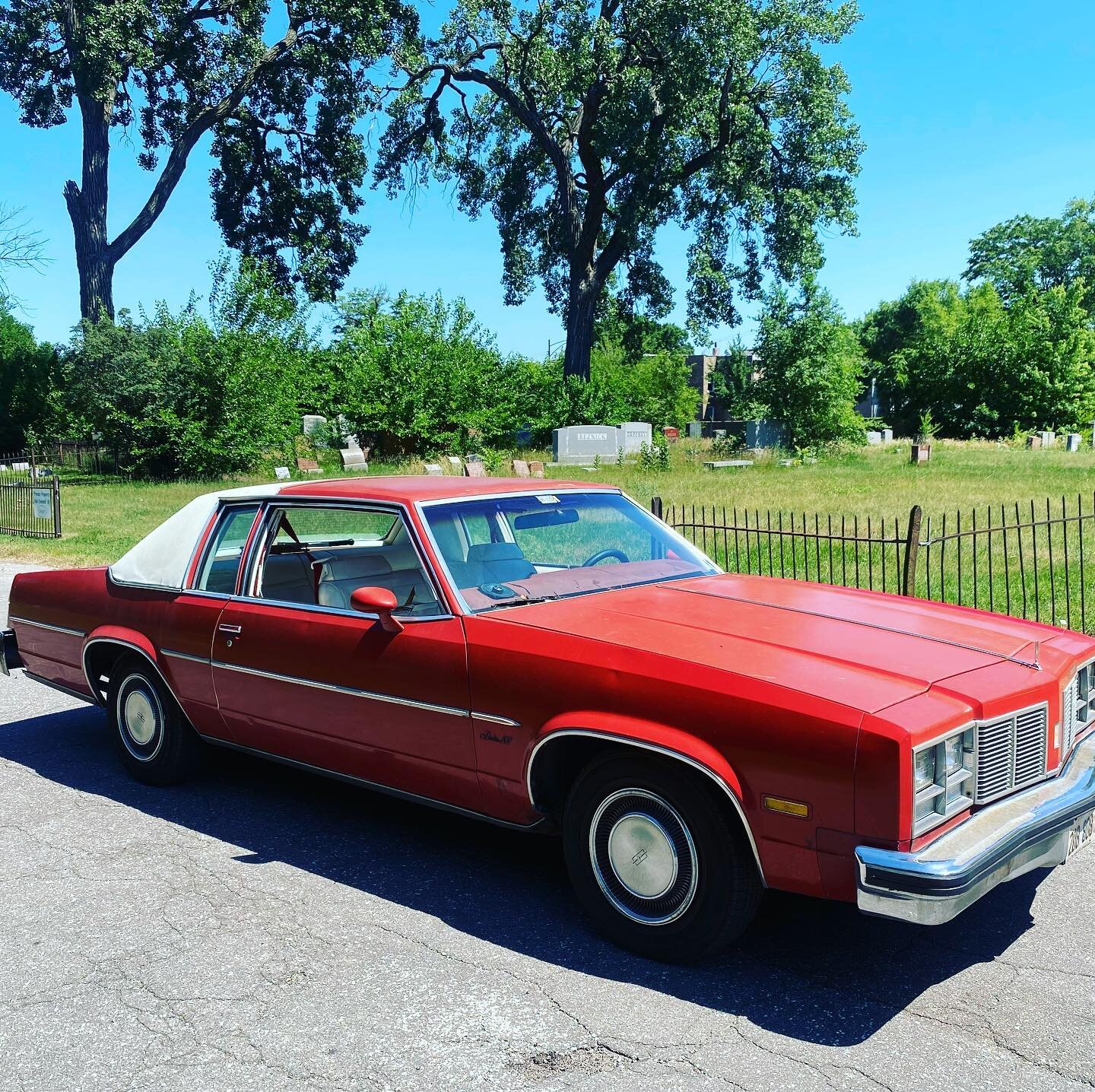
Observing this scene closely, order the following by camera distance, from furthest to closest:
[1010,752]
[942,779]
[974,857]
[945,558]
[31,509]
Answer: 1. [31,509]
2. [945,558]
3. [1010,752]
4. [942,779]
5. [974,857]

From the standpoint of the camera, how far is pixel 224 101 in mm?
38594

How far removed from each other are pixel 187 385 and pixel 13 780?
2525 cm

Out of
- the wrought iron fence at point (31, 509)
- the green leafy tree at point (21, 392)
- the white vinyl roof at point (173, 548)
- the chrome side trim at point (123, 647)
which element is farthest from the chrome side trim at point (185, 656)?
the green leafy tree at point (21, 392)

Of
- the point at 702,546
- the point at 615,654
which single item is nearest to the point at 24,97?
the point at 702,546

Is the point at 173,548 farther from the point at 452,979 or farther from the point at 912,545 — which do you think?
the point at 912,545

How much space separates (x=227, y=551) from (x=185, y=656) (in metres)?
0.60

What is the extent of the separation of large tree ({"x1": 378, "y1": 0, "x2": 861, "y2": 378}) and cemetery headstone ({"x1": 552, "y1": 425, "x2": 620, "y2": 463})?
23.4ft

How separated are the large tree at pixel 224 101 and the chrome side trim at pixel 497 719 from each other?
33.3 metres

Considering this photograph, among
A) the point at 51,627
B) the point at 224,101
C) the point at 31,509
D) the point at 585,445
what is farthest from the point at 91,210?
the point at 51,627

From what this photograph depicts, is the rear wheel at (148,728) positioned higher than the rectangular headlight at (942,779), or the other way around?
the rectangular headlight at (942,779)

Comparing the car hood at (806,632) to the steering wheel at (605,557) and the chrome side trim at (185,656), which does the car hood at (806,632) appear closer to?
the steering wheel at (605,557)

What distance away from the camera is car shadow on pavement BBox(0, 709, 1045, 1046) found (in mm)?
3271

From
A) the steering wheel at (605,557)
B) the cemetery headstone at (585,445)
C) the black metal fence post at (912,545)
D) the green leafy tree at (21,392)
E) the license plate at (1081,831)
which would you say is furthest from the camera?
the green leafy tree at (21,392)

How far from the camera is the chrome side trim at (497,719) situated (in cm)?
370
